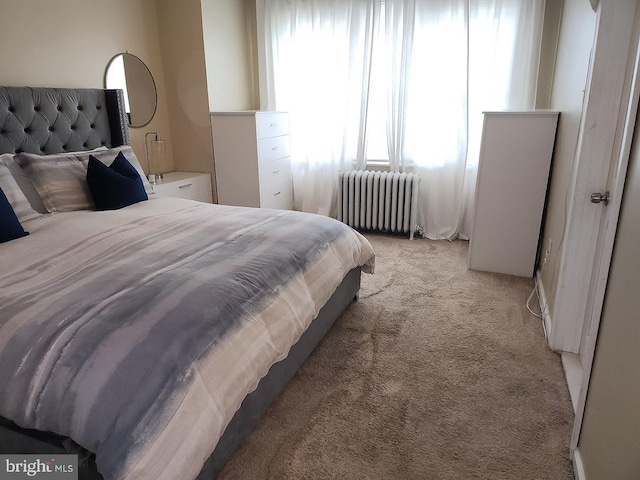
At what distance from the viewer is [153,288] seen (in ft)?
4.94

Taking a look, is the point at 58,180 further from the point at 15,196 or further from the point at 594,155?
the point at 594,155

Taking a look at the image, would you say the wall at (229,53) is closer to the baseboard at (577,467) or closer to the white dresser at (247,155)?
the white dresser at (247,155)

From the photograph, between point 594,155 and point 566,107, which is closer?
point 594,155

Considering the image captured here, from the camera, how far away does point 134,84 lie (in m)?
3.70

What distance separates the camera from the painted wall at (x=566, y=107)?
227 cm

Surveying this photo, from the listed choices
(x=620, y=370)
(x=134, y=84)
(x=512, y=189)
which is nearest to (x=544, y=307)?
(x=512, y=189)

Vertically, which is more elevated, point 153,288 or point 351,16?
point 351,16

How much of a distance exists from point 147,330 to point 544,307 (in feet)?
7.53

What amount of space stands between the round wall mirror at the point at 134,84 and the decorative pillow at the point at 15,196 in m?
1.40

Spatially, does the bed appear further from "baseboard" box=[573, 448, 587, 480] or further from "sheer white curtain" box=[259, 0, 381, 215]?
"sheer white curtain" box=[259, 0, 381, 215]

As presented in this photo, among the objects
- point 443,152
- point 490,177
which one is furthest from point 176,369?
point 443,152

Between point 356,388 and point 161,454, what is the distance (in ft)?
3.34

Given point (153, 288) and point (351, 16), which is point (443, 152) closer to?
point (351, 16)

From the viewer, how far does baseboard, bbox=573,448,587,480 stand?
144 centimetres
